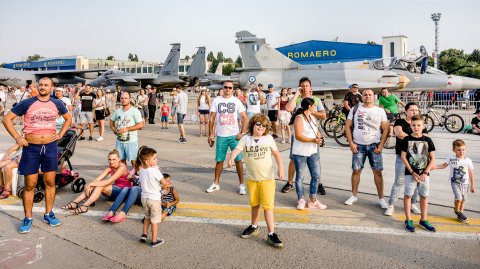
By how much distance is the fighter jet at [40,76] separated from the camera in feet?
128

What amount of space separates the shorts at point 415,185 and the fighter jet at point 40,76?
139 feet

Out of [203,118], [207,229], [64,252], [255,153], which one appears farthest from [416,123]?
[203,118]

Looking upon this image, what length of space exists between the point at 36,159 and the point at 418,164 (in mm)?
4841

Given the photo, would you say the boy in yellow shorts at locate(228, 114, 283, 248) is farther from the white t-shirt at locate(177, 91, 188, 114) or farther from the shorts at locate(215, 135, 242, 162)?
the white t-shirt at locate(177, 91, 188, 114)

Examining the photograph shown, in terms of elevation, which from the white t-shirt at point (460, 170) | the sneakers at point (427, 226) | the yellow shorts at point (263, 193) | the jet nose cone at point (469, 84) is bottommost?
the sneakers at point (427, 226)

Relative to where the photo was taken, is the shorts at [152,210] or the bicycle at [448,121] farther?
the bicycle at [448,121]

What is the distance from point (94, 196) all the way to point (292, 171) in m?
3.17

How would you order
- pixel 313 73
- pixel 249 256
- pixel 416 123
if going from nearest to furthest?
pixel 249 256 → pixel 416 123 → pixel 313 73

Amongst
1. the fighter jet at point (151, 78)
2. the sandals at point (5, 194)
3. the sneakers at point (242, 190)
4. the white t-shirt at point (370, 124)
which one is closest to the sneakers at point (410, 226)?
the white t-shirt at point (370, 124)

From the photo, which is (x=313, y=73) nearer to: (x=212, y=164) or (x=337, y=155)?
(x=337, y=155)

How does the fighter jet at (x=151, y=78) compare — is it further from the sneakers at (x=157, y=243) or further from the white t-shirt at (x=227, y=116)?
the sneakers at (x=157, y=243)

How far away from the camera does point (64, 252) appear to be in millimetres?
3818

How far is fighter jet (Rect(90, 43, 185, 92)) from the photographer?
30.9 m

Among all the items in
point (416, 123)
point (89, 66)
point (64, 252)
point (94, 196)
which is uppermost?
point (89, 66)
